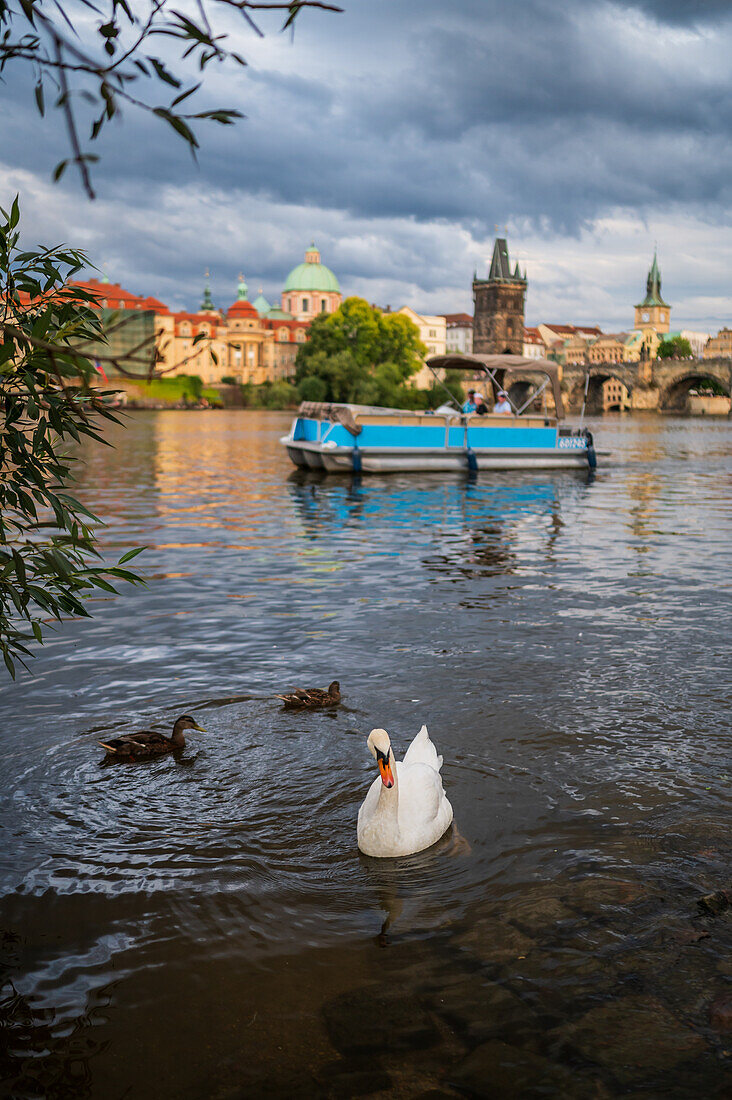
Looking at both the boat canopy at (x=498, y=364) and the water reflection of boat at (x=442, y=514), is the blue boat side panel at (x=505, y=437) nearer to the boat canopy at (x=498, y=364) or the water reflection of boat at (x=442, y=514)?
the boat canopy at (x=498, y=364)

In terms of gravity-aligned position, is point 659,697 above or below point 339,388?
below

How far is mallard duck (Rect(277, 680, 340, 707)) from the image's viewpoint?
7547mm

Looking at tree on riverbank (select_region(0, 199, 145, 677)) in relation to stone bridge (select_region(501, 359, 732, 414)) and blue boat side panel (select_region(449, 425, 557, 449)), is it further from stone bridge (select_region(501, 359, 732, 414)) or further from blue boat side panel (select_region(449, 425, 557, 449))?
stone bridge (select_region(501, 359, 732, 414))

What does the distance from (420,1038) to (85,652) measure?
6.59m

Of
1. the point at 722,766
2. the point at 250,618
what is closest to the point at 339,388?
the point at 250,618

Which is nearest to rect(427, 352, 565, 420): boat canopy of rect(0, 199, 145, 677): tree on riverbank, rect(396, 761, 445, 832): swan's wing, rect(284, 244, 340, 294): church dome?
rect(396, 761, 445, 832): swan's wing

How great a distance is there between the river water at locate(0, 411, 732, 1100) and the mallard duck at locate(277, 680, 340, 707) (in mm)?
122

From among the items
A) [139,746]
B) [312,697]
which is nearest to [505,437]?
[312,697]

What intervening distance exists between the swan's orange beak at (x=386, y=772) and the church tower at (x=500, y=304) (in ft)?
509

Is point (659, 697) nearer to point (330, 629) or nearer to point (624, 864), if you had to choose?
point (624, 864)

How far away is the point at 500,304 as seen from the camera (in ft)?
513

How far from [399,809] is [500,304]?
159068mm

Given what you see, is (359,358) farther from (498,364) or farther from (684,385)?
(684,385)

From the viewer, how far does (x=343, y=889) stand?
16.2 ft
